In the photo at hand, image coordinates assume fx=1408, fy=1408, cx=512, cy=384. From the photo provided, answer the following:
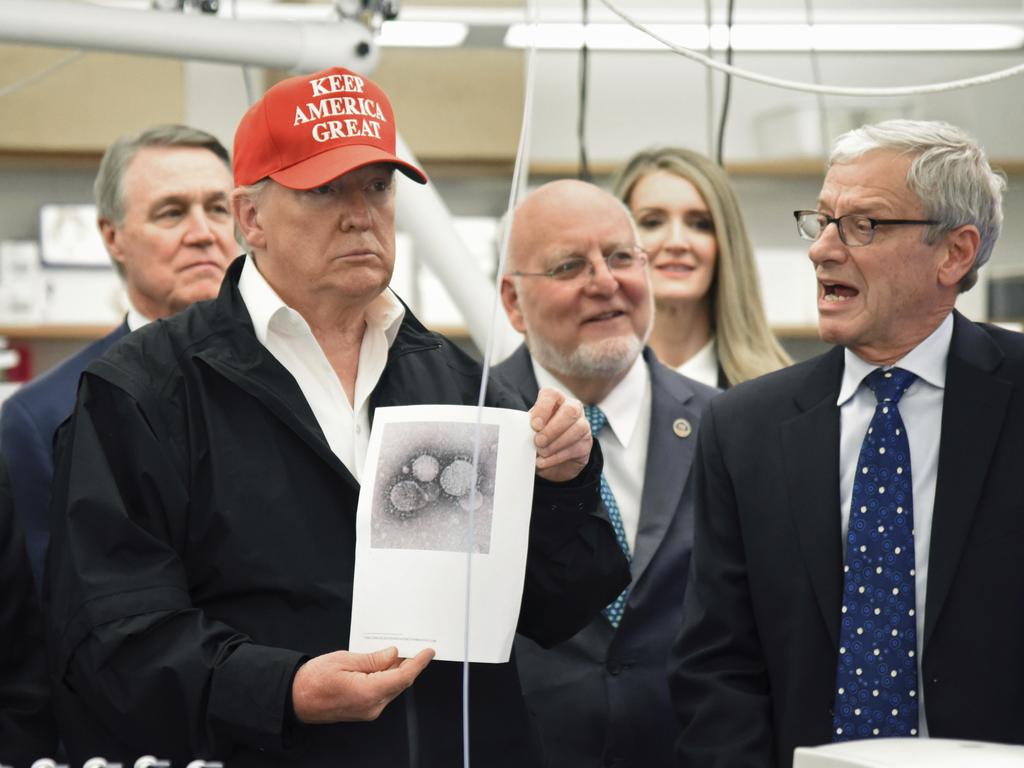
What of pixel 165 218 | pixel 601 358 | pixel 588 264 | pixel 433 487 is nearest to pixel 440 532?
pixel 433 487

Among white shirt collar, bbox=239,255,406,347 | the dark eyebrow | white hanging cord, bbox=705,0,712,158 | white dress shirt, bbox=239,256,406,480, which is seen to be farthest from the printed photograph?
white hanging cord, bbox=705,0,712,158

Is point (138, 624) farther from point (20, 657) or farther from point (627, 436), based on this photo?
point (627, 436)

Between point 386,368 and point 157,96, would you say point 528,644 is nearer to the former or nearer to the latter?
point 386,368

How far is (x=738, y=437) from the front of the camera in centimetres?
185

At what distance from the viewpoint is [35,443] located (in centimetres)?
213

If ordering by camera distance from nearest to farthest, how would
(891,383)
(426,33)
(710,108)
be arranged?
1. (891,383)
2. (426,33)
3. (710,108)

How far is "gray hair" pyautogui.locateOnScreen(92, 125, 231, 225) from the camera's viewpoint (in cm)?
257

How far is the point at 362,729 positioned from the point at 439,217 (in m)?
1.25

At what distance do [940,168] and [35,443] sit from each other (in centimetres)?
136

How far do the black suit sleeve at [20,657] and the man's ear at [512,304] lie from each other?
0.99 meters

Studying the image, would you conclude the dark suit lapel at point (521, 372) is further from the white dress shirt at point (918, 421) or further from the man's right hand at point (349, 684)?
the man's right hand at point (349, 684)

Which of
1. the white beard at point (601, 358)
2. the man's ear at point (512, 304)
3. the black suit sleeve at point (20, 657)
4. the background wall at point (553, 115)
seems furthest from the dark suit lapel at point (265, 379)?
the background wall at point (553, 115)

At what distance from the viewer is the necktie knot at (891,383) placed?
1781 millimetres

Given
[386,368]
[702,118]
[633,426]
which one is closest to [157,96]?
[702,118]
